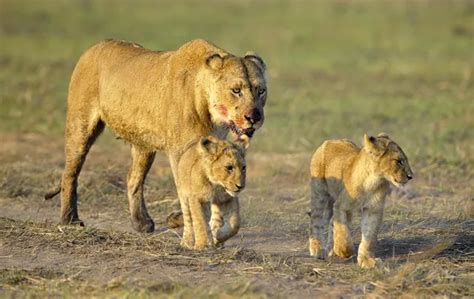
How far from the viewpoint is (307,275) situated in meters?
6.56

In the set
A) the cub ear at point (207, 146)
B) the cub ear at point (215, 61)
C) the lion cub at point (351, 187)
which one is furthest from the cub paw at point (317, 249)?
the cub ear at point (215, 61)

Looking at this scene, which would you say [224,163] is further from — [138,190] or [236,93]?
[138,190]

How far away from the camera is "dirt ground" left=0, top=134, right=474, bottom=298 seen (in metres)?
6.30

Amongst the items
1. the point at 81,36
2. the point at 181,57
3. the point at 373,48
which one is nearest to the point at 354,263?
the point at 181,57

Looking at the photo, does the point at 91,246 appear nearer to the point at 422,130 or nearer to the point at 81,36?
the point at 422,130

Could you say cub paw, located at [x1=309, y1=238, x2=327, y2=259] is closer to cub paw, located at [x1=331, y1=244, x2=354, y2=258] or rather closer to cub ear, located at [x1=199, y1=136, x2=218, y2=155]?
cub paw, located at [x1=331, y1=244, x2=354, y2=258]

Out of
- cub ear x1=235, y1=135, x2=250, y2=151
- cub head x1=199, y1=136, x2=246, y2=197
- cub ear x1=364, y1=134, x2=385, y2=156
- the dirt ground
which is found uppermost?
cub ear x1=364, y1=134, x2=385, y2=156

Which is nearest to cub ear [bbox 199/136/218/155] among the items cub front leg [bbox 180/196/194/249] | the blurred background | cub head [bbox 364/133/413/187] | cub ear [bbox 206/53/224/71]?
cub front leg [bbox 180/196/194/249]

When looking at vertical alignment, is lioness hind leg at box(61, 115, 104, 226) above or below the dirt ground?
above

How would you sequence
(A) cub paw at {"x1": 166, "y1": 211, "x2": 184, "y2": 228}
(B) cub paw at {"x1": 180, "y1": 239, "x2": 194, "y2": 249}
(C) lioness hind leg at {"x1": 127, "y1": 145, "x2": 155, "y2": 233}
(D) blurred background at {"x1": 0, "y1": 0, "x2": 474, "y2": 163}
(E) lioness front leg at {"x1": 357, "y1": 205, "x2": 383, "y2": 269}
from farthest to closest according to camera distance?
(D) blurred background at {"x1": 0, "y1": 0, "x2": 474, "y2": 163} → (C) lioness hind leg at {"x1": 127, "y1": 145, "x2": 155, "y2": 233} → (A) cub paw at {"x1": 166, "y1": 211, "x2": 184, "y2": 228} → (B) cub paw at {"x1": 180, "y1": 239, "x2": 194, "y2": 249} → (E) lioness front leg at {"x1": 357, "y1": 205, "x2": 383, "y2": 269}

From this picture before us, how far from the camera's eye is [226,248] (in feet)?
24.5

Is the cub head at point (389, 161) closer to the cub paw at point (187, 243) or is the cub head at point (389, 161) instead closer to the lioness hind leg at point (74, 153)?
the cub paw at point (187, 243)

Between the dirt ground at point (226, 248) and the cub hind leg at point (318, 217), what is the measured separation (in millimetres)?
161

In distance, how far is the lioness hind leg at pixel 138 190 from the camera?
878 cm
